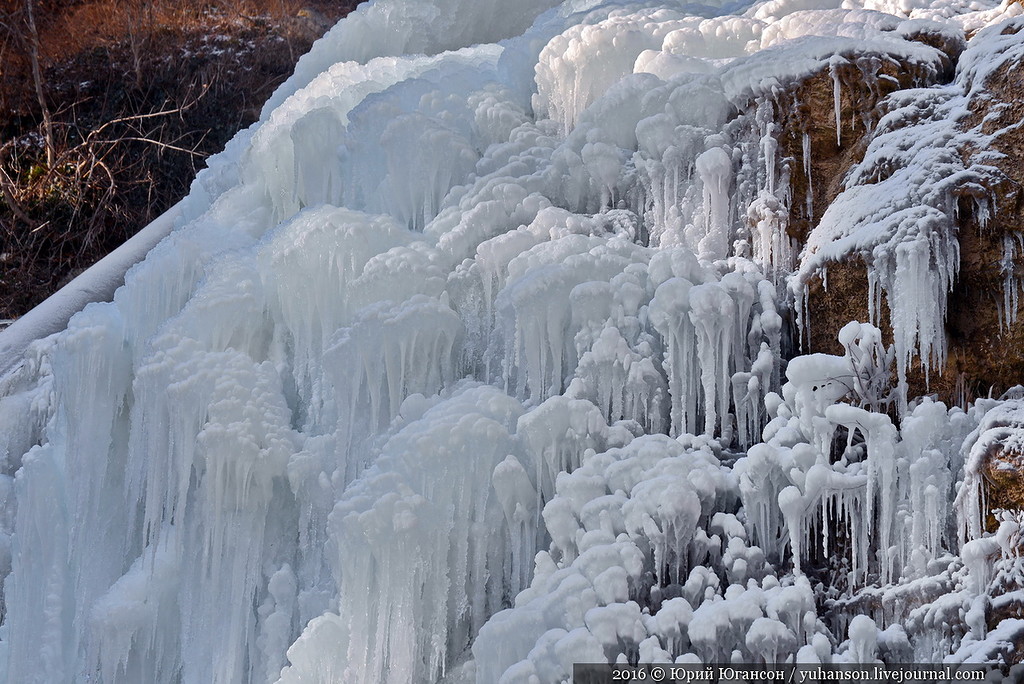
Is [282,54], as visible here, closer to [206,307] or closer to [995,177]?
[206,307]

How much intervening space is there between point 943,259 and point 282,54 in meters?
9.63

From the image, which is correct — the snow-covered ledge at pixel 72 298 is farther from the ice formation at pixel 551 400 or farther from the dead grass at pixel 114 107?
the dead grass at pixel 114 107

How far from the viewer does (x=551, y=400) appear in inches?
130

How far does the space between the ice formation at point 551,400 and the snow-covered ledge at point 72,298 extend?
0.31 m

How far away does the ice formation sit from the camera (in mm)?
2938

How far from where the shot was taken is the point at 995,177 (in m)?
3.12

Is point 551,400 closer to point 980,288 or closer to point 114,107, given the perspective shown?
point 980,288

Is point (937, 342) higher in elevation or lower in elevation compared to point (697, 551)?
higher

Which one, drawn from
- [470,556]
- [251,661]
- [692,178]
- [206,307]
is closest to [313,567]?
[251,661]

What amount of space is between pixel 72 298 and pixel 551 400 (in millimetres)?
3075

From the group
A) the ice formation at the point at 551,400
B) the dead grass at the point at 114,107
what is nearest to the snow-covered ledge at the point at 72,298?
the ice formation at the point at 551,400

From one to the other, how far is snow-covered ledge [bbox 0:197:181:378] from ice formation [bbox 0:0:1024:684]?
1.01ft

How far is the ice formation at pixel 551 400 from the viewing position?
116 inches

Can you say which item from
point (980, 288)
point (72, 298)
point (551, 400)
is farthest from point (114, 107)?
Result: point (980, 288)
